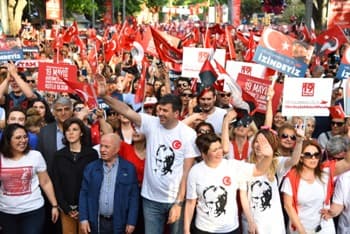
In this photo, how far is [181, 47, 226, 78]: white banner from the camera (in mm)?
9398

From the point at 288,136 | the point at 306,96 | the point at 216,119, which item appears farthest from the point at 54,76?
the point at 288,136

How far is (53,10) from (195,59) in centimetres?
2145

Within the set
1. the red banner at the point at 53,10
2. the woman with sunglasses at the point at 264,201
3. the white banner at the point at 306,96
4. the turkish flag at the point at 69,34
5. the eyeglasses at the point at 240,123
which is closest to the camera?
the woman with sunglasses at the point at 264,201

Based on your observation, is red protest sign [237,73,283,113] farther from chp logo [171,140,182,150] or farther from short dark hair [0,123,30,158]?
short dark hair [0,123,30,158]

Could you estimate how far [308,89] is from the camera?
624cm

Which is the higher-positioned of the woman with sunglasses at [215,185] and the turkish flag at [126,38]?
the turkish flag at [126,38]

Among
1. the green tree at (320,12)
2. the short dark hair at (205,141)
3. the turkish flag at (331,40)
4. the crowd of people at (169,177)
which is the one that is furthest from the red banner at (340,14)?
the short dark hair at (205,141)

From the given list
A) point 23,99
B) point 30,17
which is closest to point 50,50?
point 23,99

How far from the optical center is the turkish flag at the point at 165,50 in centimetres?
1068

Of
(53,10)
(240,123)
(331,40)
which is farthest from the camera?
(53,10)

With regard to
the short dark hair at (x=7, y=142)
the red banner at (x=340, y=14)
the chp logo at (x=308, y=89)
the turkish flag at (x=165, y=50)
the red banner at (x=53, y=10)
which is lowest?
the short dark hair at (x=7, y=142)

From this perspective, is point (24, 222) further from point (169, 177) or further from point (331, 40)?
point (331, 40)

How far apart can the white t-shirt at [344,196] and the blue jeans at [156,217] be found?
1440mm

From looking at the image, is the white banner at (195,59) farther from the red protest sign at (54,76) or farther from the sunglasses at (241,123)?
the sunglasses at (241,123)
